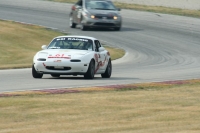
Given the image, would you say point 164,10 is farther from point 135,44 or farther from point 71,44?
point 71,44

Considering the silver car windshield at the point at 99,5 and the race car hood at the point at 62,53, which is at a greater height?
the race car hood at the point at 62,53

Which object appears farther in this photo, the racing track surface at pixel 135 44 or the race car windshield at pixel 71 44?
the race car windshield at pixel 71 44

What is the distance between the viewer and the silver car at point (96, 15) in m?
34.5

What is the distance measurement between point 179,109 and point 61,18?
29.1m

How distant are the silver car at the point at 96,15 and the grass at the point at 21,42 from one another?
5.33 ft

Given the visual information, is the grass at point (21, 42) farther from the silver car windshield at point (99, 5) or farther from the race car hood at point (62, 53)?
the race car hood at point (62, 53)

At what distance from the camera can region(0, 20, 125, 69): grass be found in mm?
26134

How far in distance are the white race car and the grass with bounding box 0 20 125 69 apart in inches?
163

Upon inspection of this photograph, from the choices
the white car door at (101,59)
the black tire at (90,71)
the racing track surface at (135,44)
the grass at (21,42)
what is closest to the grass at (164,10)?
the racing track surface at (135,44)

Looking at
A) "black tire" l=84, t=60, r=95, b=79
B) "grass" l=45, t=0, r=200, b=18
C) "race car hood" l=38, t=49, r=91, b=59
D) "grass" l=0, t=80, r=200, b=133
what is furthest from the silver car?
"grass" l=0, t=80, r=200, b=133

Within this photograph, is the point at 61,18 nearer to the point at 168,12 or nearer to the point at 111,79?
the point at 168,12

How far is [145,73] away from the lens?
21328 mm

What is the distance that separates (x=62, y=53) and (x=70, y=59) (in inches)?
12.0

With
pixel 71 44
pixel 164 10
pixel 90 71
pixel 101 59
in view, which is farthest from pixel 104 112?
pixel 164 10
